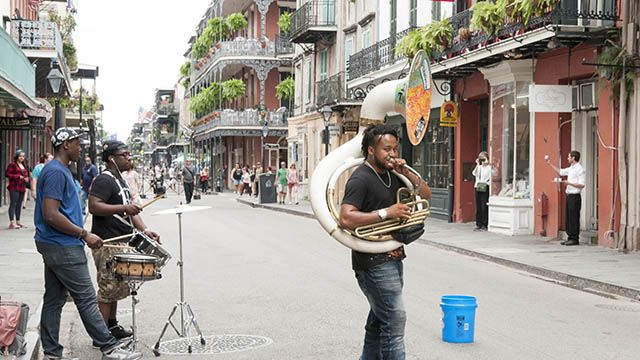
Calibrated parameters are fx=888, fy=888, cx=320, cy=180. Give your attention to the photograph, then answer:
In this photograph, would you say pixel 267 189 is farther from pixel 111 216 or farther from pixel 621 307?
pixel 111 216

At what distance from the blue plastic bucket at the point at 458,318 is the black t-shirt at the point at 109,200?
9.44 ft

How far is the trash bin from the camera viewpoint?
1432 inches

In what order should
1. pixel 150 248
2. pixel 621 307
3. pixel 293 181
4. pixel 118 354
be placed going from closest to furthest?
pixel 118 354
pixel 150 248
pixel 621 307
pixel 293 181

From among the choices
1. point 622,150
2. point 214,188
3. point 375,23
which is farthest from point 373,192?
point 214,188

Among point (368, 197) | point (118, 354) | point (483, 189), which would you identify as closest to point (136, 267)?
point (118, 354)

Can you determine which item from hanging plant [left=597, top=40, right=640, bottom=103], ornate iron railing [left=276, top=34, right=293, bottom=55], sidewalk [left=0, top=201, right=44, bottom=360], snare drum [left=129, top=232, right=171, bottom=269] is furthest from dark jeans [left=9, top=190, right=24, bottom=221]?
ornate iron railing [left=276, top=34, right=293, bottom=55]

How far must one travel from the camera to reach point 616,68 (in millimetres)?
15438

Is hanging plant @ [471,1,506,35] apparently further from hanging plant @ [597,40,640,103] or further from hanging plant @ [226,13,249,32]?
hanging plant @ [226,13,249,32]

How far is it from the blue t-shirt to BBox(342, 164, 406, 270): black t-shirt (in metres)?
2.30

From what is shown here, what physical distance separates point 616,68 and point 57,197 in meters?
11.5

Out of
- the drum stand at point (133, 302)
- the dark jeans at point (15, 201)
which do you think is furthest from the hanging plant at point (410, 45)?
the drum stand at point (133, 302)

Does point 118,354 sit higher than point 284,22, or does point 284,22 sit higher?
point 284,22

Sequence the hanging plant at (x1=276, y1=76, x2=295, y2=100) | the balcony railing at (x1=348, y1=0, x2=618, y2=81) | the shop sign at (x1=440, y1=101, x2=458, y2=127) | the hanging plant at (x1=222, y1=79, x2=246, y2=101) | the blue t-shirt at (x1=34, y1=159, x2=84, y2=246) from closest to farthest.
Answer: the blue t-shirt at (x1=34, y1=159, x2=84, y2=246)
the balcony railing at (x1=348, y1=0, x2=618, y2=81)
the shop sign at (x1=440, y1=101, x2=458, y2=127)
the hanging plant at (x1=276, y1=76, x2=295, y2=100)
the hanging plant at (x1=222, y1=79, x2=246, y2=101)

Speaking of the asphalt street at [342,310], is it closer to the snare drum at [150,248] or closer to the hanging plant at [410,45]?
the snare drum at [150,248]
